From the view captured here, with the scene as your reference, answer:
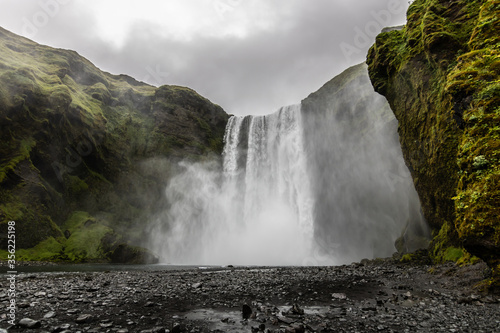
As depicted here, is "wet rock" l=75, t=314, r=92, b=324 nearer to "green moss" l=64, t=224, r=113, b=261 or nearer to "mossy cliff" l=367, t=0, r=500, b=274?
"mossy cliff" l=367, t=0, r=500, b=274

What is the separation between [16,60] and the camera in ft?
218

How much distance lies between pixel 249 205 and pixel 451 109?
47443 mm

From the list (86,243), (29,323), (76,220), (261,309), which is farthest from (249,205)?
(29,323)

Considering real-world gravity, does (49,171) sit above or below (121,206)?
above

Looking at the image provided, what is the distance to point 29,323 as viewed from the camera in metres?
6.46

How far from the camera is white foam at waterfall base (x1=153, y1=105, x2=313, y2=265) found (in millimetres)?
47781

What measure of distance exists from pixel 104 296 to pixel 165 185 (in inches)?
2367

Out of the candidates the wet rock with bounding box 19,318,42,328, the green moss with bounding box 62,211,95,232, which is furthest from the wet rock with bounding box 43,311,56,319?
the green moss with bounding box 62,211,95,232

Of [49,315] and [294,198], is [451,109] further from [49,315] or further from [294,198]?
[294,198]

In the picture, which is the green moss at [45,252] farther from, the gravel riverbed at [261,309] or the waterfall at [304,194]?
the gravel riverbed at [261,309]

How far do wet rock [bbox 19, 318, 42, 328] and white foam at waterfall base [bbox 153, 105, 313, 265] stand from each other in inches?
1514

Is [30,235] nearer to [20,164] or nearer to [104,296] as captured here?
[20,164]

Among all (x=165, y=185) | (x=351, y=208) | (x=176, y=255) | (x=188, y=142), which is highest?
(x=188, y=142)

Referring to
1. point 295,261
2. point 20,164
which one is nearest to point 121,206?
point 20,164
